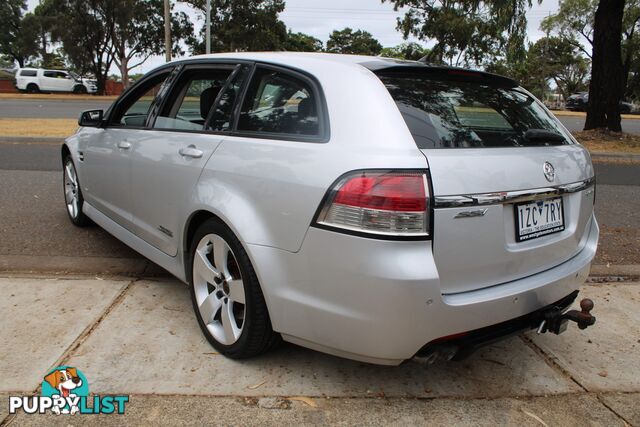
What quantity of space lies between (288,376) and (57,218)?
3584 millimetres

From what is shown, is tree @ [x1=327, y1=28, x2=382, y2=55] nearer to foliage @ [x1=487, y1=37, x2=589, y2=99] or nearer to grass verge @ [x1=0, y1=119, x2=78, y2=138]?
foliage @ [x1=487, y1=37, x2=589, y2=99]

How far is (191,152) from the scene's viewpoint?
9.77 ft

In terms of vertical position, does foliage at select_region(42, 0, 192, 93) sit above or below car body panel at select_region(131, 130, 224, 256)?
above

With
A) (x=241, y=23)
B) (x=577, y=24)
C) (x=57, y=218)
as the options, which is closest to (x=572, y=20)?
(x=577, y=24)

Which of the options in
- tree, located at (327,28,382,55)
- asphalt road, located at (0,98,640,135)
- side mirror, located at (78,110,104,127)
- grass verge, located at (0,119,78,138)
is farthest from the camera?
tree, located at (327,28,382,55)

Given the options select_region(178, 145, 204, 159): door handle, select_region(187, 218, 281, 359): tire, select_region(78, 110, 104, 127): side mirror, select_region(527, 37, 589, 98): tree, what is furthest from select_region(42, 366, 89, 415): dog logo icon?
select_region(527, 37, 589, 98): tree

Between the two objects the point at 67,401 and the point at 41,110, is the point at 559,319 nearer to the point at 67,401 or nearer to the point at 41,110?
the point at 67,401

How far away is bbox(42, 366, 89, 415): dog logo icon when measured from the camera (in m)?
2.46

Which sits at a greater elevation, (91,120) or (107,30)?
(107,30)

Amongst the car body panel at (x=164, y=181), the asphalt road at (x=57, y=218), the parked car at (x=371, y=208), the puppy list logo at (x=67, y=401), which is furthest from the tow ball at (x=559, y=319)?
the asphalt road at (x=57, y=218)

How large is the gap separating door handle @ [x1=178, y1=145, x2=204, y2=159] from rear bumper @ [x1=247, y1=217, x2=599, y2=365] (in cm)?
74

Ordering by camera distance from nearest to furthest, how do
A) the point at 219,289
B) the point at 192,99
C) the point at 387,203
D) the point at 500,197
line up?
the point at 387,203 < the point at 500,197 < the point at 219,289 < the point at 192,99

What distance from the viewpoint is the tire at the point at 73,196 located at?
4.78 metres

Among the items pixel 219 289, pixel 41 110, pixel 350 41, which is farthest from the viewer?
pixel 350 41
